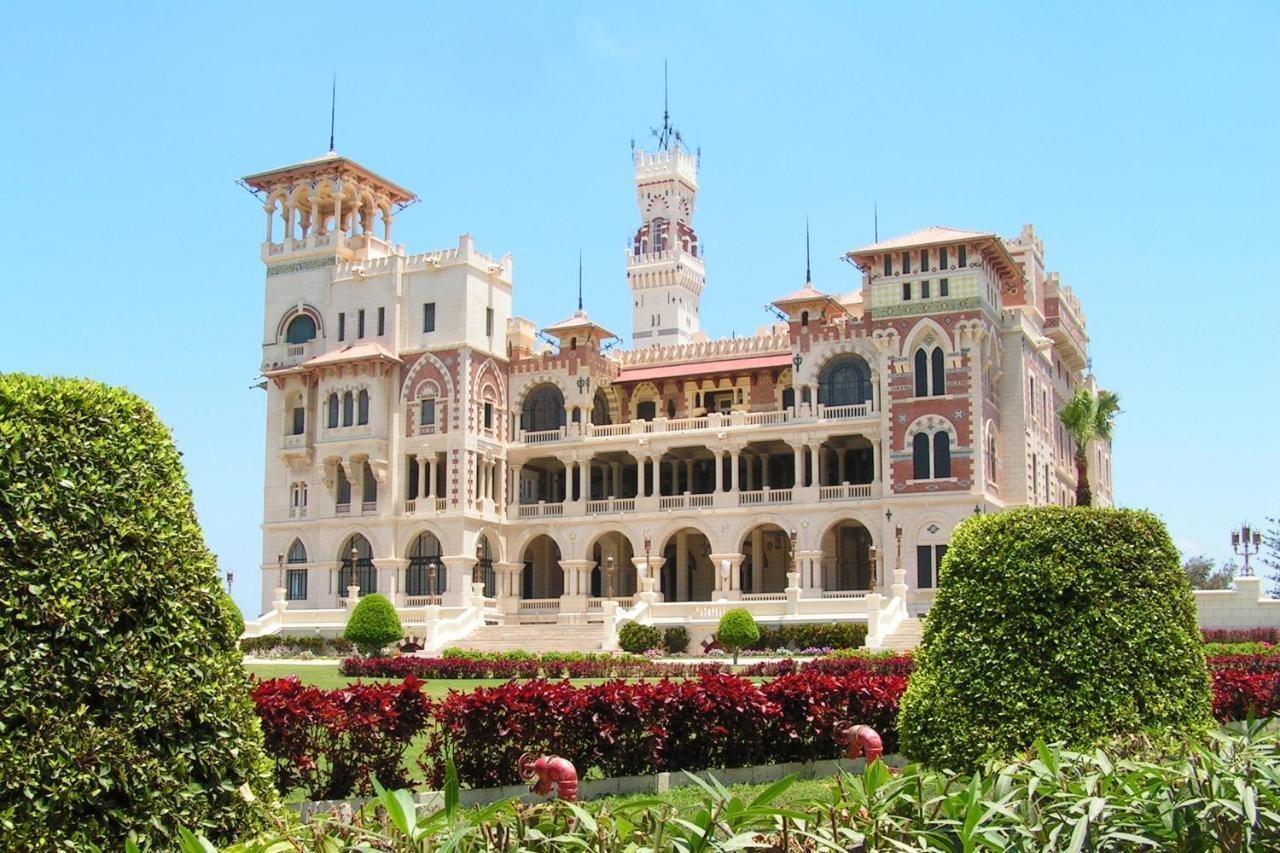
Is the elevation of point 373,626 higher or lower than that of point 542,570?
lower

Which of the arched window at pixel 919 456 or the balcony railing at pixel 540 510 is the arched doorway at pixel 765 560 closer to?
the balcony railing at pixel 540 510

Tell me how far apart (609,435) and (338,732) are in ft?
154

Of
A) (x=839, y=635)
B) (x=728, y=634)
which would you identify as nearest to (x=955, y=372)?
(x=839, y=635)

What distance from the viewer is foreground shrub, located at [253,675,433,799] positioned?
13.8 m

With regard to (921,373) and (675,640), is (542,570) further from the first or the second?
(921,373)

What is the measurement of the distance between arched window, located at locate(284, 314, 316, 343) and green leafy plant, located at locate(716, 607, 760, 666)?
26777mm

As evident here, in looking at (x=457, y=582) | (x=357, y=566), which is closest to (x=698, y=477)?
(x=457, y=582)

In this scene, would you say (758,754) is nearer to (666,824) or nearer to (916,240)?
(666,824)

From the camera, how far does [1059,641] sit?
12555 millimetres

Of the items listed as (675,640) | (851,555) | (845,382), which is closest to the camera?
(675,640)

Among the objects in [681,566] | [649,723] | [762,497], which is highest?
[762,497]

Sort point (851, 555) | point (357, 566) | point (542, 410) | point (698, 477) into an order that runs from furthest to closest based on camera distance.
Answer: point (698, 477) < point (542, 410) < point (357, 566) < point (851, 555)

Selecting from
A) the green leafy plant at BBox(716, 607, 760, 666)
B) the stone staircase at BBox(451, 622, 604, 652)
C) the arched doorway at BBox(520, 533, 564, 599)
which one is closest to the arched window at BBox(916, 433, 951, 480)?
the green leafy plant at BBox(716, 607, 760, 666)

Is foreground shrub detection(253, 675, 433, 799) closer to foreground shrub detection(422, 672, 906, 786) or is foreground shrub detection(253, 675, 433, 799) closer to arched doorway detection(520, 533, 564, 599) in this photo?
foreground shrub detection(422, 672, 906, 786)
